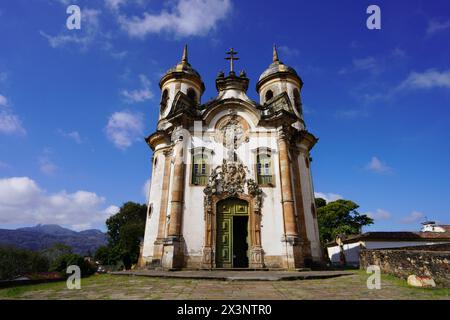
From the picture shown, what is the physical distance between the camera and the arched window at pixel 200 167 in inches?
637

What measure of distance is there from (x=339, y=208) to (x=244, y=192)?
29.7 meters

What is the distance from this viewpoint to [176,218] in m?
15.0

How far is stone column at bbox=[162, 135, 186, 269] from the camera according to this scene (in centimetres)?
1418

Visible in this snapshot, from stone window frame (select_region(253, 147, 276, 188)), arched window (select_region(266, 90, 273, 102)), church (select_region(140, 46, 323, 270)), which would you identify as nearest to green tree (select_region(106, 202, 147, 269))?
church (select_region(140, 46, 323, 270))

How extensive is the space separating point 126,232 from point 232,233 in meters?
30.3

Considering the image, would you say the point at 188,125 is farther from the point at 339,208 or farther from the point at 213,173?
the point at 339,208

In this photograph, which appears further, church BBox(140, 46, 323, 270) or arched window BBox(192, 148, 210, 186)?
arched window BBox(192, 148, 210, 186)

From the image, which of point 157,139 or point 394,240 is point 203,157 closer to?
point 157,139

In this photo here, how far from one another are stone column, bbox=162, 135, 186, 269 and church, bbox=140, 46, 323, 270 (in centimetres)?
5

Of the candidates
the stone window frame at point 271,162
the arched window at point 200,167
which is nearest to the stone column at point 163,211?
the arched window at point 200,167

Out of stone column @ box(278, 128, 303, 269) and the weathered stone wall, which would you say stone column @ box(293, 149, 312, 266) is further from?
the weathered stone wall

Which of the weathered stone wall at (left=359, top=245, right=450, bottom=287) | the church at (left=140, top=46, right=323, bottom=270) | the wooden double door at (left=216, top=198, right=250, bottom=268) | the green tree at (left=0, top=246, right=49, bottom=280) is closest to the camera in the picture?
the weathered stone wall at (left=359, top=245, right=450, bottom=287)

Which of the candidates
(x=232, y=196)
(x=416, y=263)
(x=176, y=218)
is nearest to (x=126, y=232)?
(x=176, y=218)
